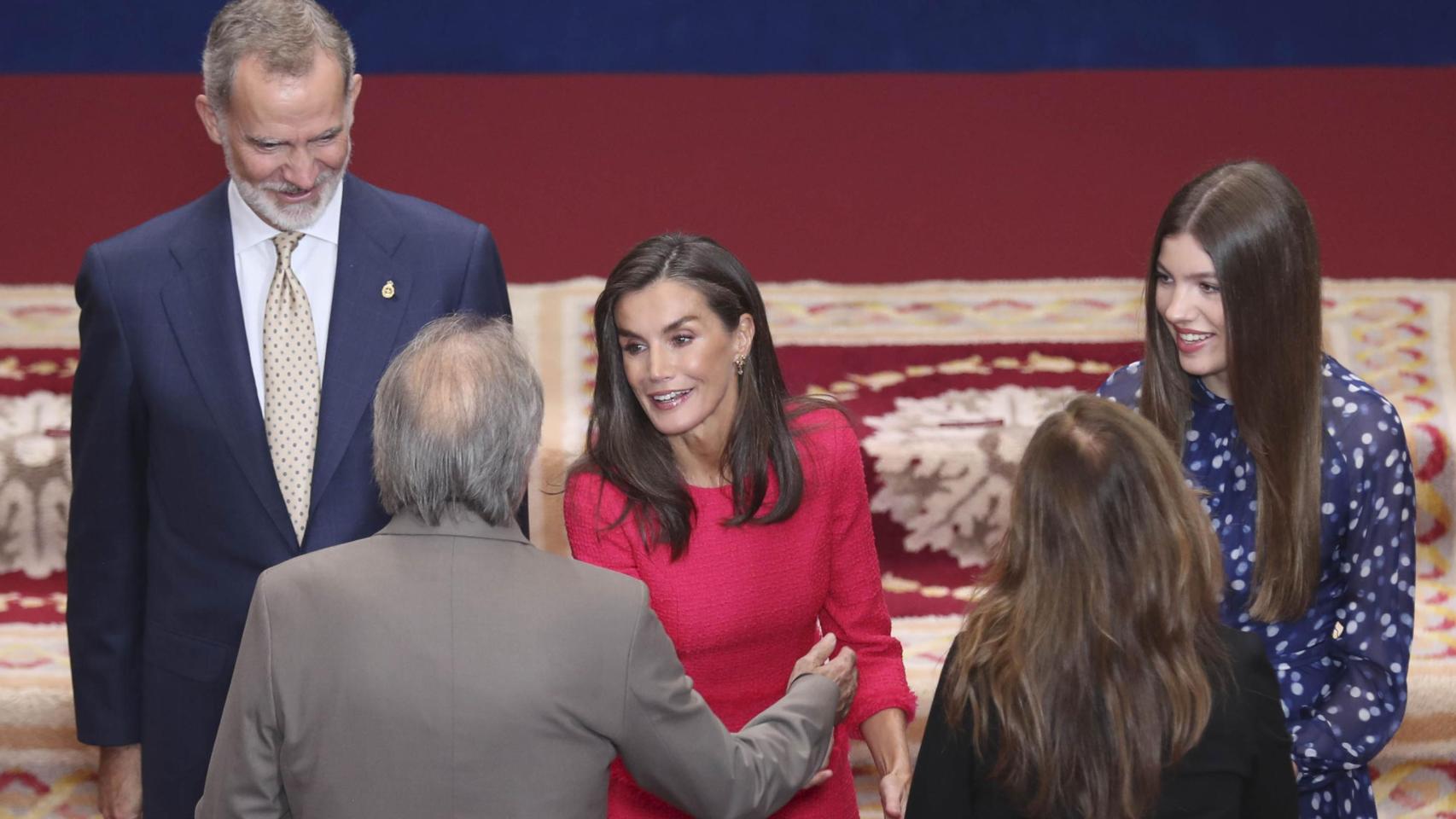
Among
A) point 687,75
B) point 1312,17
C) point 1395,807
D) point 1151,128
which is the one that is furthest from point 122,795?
point 1312,17

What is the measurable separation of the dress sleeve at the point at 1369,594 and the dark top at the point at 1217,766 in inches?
11.7

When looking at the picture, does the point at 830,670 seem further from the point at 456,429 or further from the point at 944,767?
the point at 456,429

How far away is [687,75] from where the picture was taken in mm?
4738

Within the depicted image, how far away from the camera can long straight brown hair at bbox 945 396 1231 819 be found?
5.63 feet

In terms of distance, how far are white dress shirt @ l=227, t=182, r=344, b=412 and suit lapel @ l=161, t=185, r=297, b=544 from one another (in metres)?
0.03

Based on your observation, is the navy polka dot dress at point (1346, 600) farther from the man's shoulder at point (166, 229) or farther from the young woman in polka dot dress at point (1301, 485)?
the man's shoulder at point (166, 229)

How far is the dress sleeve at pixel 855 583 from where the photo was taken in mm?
2383

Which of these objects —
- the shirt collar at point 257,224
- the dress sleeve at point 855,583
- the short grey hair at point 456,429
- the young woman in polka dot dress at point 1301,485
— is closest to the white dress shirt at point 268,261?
the shirt collar at point 257,224

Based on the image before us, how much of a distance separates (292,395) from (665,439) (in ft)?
1.71

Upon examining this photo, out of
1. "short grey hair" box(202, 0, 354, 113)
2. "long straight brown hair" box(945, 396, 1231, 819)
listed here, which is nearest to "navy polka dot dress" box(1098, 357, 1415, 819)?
"long straight brown hair" box(945, 396, 1231, 819)

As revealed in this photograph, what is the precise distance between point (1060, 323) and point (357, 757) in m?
2.63

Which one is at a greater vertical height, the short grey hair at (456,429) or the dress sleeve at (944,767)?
the short grey hair at (456,429)

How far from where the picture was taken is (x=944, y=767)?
1.79 m

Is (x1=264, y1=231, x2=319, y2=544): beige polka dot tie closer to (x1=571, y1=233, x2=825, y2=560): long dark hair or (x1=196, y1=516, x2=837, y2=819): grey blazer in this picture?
(x1=571, y1=233, x2=825, y2=560): long dark hair
